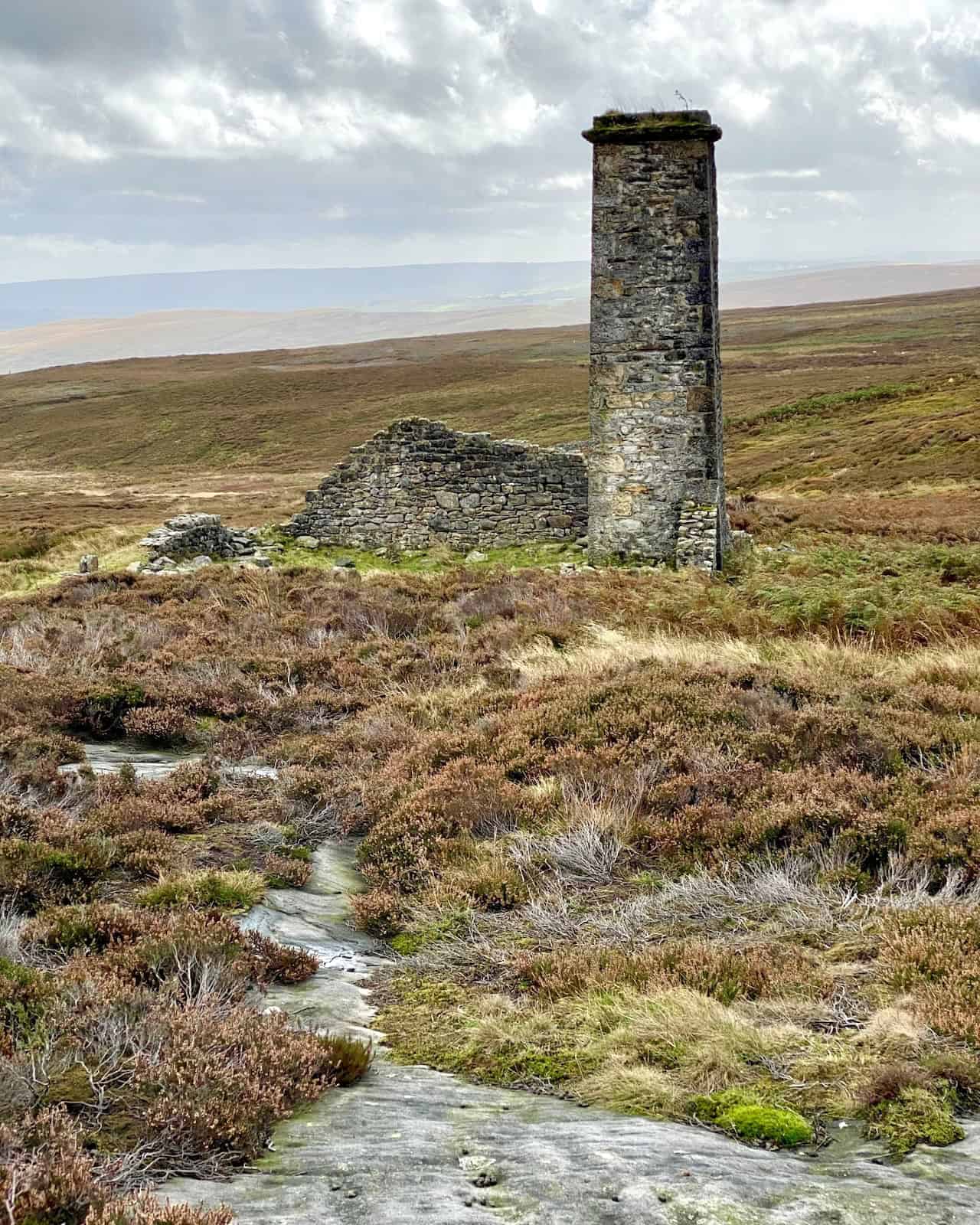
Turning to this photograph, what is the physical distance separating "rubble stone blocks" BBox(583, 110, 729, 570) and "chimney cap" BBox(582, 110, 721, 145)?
19mm

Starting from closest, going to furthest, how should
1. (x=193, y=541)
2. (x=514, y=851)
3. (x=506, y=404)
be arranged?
(x=514, y=851)
(x=193, y=541)
(x=506, y=404)

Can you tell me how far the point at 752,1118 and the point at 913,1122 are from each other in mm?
525

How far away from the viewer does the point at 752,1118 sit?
360 centimetres

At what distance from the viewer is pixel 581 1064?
414 centimetres

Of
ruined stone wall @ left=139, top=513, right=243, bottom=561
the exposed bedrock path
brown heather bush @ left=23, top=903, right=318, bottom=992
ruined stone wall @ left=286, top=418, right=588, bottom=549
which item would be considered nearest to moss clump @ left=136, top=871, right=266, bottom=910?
brown heather bush @ left=23, top=903, right=318, bottom=992

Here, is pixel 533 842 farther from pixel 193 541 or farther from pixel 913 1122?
pixel 193 541

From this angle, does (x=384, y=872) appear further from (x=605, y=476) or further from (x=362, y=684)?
(x=605, y=476)

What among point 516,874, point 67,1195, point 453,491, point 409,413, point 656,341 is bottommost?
point 516,874

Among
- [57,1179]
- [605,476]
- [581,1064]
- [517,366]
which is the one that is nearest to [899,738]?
[581,1064]

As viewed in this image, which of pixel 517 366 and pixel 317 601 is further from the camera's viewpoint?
pixel 517 366

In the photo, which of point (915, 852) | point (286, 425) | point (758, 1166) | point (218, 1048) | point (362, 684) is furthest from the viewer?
point (286, 425)

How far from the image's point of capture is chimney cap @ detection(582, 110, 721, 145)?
17.8m

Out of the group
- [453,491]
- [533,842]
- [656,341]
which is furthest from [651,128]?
[533,842]

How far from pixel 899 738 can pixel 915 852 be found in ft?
6.55
